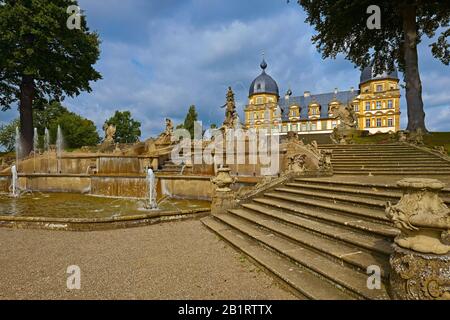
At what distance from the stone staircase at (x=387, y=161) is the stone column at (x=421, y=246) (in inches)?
422

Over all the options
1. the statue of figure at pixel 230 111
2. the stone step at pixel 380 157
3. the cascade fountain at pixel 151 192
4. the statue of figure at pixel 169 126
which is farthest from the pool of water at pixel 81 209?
the statue of figure at pixel 169 126

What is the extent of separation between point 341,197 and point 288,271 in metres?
3.72

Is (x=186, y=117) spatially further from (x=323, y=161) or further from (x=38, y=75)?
(x=323, y=161)

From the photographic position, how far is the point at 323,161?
13062 mm

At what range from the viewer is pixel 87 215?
984 centimetres

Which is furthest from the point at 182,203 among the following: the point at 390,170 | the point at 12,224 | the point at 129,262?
the point at 390,170

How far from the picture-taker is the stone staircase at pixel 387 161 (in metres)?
13.1

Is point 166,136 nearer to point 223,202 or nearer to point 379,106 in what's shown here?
point 223,202

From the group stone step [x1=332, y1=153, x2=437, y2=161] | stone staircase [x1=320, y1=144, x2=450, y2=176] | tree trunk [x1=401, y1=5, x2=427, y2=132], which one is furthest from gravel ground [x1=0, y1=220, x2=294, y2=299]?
tree trunk [x1=401, y1=5, x2=427, y2=132]

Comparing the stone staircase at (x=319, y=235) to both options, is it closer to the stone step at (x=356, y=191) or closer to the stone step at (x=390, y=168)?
the stone step at (x=356, y=191)

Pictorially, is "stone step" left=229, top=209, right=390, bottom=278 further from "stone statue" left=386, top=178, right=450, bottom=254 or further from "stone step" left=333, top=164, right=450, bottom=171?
"stone step" left=333, top=164, right=450, bottom=171

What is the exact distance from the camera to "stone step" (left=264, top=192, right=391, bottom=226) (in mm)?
5751

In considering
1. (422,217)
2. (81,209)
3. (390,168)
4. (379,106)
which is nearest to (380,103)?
(379,106)

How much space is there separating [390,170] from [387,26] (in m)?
20.1
